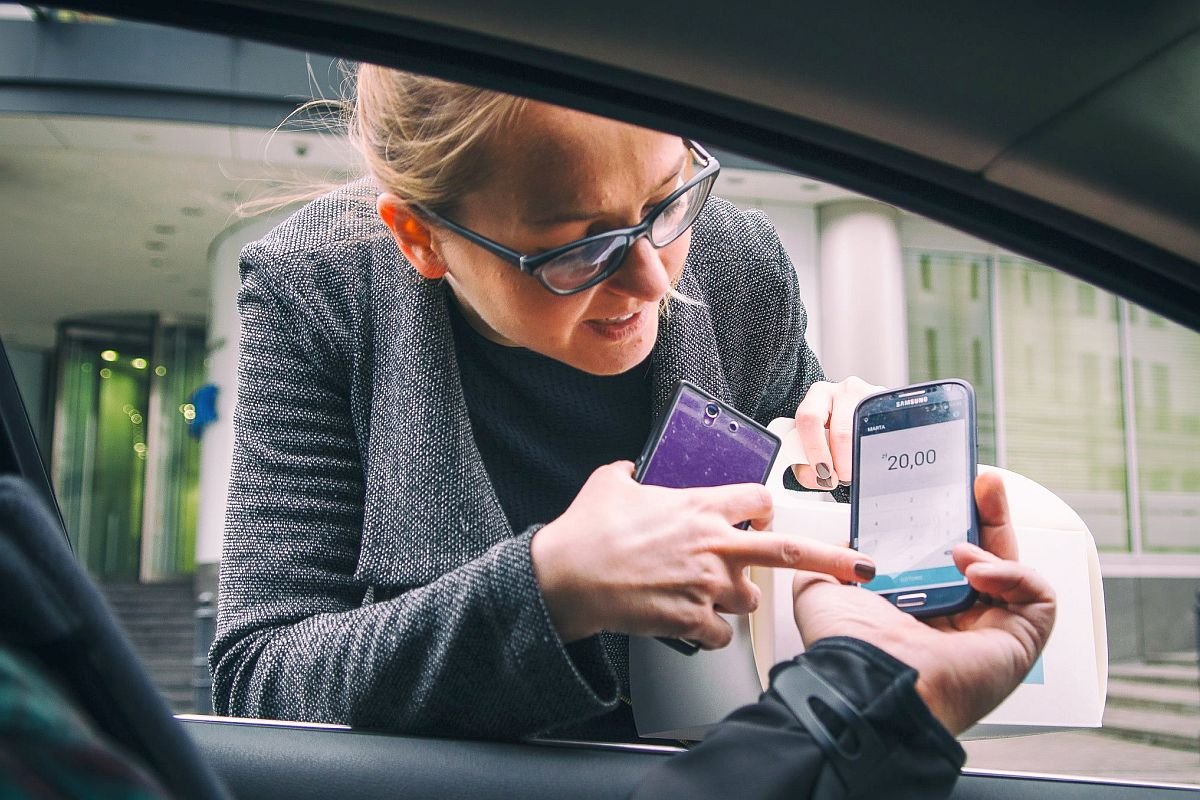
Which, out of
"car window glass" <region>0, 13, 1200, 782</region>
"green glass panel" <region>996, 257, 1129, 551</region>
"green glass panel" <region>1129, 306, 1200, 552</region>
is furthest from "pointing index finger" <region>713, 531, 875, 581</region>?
"green glass panel" <region>1129, 306, 1200, 552</region>

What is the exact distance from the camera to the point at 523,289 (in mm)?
997

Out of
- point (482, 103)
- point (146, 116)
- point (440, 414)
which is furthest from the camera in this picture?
point (146, 116)

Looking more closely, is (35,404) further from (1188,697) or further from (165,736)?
(165,736)

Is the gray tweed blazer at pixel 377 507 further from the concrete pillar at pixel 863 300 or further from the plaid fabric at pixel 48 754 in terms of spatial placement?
the concrete pillar at pixel 863 300

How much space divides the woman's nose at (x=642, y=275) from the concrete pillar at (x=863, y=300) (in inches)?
260

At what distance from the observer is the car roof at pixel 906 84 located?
0.64m

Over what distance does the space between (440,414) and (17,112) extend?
7.34 meters

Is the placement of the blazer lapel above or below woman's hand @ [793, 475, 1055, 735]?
above

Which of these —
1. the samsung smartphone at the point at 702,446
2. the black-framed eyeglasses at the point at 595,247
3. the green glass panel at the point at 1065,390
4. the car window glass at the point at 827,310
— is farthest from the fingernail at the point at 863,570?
the green glass panel at the point at 1065,390

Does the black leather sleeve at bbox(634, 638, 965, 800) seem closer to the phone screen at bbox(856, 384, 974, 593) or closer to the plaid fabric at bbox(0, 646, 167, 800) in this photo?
the phone screen at bbox(856, 384, 974, 593)

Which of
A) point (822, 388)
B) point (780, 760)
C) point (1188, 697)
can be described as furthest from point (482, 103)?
point (1188, 697)

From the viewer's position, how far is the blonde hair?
94cm

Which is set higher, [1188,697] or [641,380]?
[641,380]

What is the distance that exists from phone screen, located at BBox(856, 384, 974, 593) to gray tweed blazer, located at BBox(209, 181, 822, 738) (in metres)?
0.25
